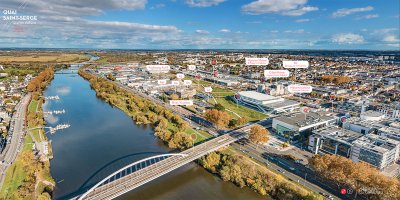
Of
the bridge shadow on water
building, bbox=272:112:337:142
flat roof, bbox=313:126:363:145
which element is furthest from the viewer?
building, bbox=272:112:337:142

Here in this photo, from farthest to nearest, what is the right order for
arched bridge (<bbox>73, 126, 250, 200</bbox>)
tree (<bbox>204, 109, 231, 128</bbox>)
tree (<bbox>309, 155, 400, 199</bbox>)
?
tree (<bbox>204, 109, 231, 128</bbox>) < arched bridge (<bbox>73, 126, 250, 200</bbox>) < tree (<bbox>309, 155, 400, 199</bbox>)

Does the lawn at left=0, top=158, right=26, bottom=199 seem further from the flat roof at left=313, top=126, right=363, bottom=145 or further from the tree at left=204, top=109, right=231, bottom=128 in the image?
the flat roof at left=313, top=126, right=363, bottom=145

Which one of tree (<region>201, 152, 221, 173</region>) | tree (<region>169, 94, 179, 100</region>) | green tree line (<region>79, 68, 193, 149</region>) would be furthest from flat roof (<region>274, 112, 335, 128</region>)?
tree (<region>169, 94, 179, 100</region>)

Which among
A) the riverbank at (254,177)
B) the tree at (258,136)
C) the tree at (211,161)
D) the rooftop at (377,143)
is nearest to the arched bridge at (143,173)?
the tree at (211,161)

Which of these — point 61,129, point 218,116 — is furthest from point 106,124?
point 218,116

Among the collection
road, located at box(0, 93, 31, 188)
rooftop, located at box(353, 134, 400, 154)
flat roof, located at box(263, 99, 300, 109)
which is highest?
flat roof, located at box(263, 99, 300, 109)

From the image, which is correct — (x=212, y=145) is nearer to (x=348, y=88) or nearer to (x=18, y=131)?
(x=18, y=131)

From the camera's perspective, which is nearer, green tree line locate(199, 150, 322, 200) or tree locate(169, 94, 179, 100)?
green tree line locate(199, 150, 322, 200)
